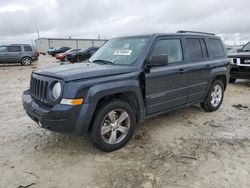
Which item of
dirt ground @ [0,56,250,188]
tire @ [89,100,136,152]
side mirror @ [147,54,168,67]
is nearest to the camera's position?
dirt ground @ [0,56,250,188]

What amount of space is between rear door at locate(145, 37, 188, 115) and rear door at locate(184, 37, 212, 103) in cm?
18

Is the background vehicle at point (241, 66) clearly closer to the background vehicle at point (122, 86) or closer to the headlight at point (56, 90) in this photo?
the background vehicle at point (122, 86)

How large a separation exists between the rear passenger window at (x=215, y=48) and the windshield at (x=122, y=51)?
2010 mm

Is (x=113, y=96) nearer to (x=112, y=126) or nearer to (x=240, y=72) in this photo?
(x=112, y=126)

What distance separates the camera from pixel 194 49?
4.87m

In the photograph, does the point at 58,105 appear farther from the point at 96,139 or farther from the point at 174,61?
the point at 174,61

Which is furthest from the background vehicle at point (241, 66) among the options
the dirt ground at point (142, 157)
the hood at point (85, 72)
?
the hood at point (85, 72)

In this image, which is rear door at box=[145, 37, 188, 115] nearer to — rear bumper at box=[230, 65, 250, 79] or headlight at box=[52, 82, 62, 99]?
headlight at box=[52, 82, 62, 99]

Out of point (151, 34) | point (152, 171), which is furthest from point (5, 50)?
point (152, 171)

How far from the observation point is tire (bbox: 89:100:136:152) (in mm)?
3363

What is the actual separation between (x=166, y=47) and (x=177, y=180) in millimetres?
2389

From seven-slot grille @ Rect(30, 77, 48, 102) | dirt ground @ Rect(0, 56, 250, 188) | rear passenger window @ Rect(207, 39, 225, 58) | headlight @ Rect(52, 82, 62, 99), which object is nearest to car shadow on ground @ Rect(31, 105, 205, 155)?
dirt ground @ Rect(0, 56, 250, 188)

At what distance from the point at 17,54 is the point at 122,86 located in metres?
17.6

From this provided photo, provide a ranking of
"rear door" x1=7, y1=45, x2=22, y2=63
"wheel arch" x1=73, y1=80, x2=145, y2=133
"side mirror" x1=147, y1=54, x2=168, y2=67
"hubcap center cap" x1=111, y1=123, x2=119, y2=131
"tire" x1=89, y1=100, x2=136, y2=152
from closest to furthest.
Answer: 1. "wheel arch" x1=73, y1=80, x2=145, y2=133
2. "tire" x1=89, y1=100, x2=136, y2=152
3. "hubcap center cap" x1=111, y1=123, x2=119, y2=131
4. "side mirror" x1=147, y1=54, x2=168, y2=67
5. "rear door" x1=7, y1=45, x2=22, y2=63
